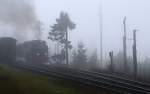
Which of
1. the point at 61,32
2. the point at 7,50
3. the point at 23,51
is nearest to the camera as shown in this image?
the point at 7,50

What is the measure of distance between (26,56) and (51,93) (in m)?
20.6

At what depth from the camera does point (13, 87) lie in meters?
12.7

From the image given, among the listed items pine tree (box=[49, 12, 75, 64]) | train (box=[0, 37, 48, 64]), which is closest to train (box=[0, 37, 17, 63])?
train (box=[0, 37, 48, 64])

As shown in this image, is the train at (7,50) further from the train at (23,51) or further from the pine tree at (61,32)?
the pine tree at (61,32)

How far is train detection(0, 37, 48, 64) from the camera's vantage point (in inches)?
1196

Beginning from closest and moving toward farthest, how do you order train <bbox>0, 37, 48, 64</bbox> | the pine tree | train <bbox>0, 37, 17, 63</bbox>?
train <bbox>0, 37, 17, 63</bbox>, train <bbox>0, 37, 48, 64</bbox>, the pine tree

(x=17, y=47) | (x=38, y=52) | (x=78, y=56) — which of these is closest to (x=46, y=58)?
(x=38, y=52)

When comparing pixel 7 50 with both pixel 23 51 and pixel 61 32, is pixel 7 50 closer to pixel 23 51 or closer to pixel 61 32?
pixel 23 51

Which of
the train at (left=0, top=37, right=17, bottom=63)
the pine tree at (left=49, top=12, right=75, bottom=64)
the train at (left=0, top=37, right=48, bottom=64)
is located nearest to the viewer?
the train at (left=0, top=37, right=17, bottom=63)

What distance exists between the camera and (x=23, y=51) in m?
32.8

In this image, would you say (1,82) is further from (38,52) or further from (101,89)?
(38,52)

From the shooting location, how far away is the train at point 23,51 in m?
30.4

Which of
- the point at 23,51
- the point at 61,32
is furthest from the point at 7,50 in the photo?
the point at 61,32

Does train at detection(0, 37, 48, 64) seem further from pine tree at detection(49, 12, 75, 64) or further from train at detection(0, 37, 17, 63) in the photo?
pine tree at detection(49, 12, 75, 64)
